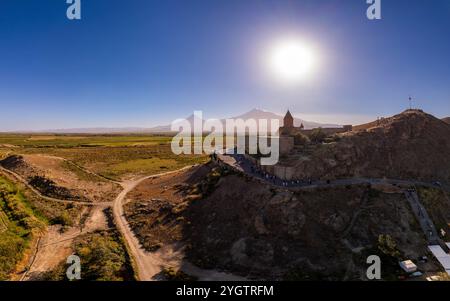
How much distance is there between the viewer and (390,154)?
40.0 metres

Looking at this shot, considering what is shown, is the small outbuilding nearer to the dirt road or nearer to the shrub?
the dirt road

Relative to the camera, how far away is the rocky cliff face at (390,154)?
36.7m

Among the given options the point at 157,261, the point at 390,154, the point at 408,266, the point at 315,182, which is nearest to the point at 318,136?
the point at 390,154

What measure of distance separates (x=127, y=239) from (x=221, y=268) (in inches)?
472

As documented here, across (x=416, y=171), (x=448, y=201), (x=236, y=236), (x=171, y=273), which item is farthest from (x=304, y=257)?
(x=416, y=171)

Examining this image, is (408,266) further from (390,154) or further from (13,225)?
(13,225)

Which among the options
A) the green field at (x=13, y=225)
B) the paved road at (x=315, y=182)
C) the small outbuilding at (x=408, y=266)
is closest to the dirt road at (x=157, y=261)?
the green field at (x=13, y=225)

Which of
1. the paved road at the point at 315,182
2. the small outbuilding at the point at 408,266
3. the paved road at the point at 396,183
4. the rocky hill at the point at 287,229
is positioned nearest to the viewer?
the small outbuilding at the point at 408,266

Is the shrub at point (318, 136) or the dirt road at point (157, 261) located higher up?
the shrub at point (318, 136)

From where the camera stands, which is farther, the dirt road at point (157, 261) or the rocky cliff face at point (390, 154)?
the rocky cliff face at point (390, 154)

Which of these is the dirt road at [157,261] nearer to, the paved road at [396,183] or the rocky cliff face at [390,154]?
the paved road at [396,183]

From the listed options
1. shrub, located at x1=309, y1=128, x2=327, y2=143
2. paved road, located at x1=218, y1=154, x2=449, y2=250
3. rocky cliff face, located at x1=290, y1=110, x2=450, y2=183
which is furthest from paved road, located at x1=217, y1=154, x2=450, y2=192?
shrub, located at x1=309, y1=128, x2=327, y2=143
